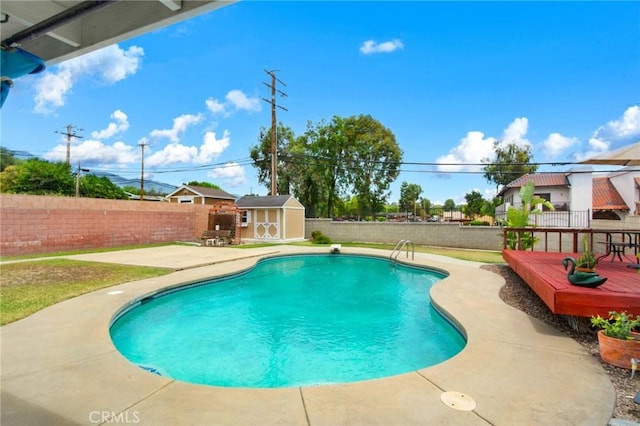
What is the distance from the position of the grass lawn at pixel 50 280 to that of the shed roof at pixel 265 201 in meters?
10.8

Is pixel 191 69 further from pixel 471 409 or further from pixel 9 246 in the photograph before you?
pixel 471 409

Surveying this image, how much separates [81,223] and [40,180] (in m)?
22.5

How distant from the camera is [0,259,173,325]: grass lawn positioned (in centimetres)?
550

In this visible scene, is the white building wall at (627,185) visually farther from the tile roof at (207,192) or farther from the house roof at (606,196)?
the tile roof at (207,192)

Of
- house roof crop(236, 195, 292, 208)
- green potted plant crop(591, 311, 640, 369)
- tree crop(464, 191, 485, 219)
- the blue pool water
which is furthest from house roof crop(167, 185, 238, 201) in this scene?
tree crop(464, 191, 485, 219)

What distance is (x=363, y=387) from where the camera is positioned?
114 inches

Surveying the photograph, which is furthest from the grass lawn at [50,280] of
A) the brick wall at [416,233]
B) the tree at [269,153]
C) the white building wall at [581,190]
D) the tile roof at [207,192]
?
the white building wall at [581,190]

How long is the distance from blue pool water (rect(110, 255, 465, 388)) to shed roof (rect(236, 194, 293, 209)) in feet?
34.8

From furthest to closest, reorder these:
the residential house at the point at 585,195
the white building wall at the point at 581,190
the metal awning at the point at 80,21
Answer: the white building wall at the point at 581,190 → the residential house at the point at 585,195 → the metal awning at the point at 80,21

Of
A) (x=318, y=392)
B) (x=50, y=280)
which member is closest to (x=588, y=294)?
(x=318, y=392)

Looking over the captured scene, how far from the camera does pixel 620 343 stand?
3.25m

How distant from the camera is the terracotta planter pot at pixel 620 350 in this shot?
3187mm

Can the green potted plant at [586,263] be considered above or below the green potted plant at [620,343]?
above

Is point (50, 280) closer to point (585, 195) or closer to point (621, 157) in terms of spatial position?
point (621, 157)
